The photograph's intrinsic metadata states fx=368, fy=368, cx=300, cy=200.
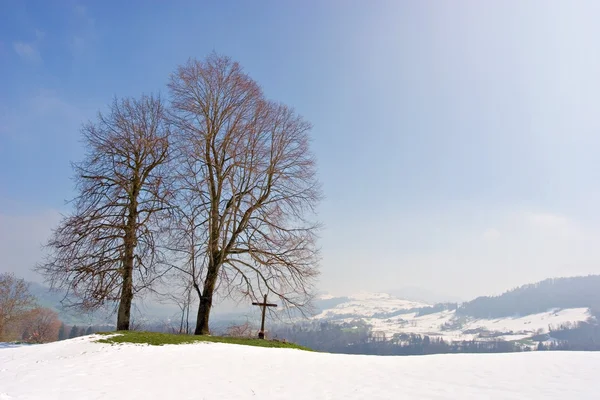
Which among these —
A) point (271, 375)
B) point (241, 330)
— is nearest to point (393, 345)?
point (241, 330)

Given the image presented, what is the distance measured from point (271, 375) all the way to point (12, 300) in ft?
122

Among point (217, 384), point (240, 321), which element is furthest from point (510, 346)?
point (217, 384)

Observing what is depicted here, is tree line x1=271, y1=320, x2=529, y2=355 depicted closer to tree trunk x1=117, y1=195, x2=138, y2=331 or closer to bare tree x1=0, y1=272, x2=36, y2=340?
bare tree x1=0, y1=272, x2=36, y2=340

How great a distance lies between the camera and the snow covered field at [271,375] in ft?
25.3

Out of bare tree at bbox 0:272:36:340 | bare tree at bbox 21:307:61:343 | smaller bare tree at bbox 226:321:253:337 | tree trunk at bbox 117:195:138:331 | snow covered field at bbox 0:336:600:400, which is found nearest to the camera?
snow covered field at bbox 0:336:600:400

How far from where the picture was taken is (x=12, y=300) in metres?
35.0

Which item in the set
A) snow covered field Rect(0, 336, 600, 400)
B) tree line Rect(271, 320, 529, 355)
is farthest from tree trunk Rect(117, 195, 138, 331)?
tree line Rect(271, 320, 529, 355)

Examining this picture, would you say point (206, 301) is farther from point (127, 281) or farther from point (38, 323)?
point (38, 323)

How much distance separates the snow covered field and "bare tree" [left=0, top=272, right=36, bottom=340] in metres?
29.8

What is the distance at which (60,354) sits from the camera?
10.9m

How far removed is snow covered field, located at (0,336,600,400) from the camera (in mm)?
7715

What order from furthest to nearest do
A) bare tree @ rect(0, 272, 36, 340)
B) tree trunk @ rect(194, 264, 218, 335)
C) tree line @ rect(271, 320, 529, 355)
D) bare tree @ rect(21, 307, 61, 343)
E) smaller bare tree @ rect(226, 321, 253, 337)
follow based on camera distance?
tree line @ rect(271, 320, 529, 355) → bare tree @ rect(21, 307, 61, 343) → bare tree @ rect(0, 272, 36, 340) → smaller bare tree @ rect(226, 321, 253, 337) → tree trunk @ rect(194, 264, 218, 335)

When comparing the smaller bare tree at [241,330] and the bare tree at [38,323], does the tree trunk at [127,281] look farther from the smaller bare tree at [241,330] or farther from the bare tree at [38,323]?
the bare tree at [38,323]

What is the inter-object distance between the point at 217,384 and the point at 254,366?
6.90ft
